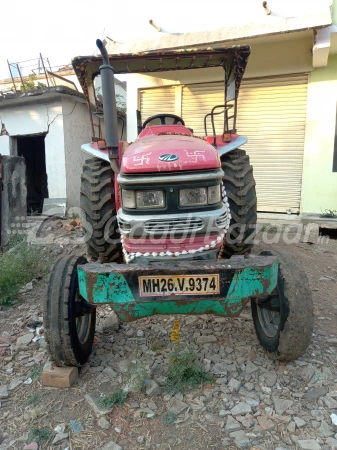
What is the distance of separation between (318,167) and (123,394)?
6163 millimetres

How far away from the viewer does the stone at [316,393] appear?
2252mm

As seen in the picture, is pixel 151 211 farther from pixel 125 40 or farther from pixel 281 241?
pixel 125 40

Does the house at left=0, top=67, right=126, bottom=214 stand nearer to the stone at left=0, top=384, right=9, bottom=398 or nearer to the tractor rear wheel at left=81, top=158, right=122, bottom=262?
the tractor rear wheel at left=81, top=158, right=122, bottom=262

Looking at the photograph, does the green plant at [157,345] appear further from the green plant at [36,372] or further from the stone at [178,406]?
the green plant at [36,372]

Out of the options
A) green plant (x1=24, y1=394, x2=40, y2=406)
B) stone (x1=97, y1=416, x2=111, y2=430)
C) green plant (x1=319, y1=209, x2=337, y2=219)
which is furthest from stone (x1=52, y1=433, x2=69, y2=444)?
green plant (x1=319, y1=209, x2=337, y2=219)

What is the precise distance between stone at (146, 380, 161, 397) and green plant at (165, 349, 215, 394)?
7 centimetres

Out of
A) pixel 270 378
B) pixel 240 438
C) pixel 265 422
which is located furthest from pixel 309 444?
pixel 270 378

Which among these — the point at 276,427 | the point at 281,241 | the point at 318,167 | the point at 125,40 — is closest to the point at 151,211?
the point at 276,427

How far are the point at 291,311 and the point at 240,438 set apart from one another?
850 millimetres

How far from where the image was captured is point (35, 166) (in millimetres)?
11945

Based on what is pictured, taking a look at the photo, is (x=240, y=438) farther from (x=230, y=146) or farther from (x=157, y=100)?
(x=157, y=100)

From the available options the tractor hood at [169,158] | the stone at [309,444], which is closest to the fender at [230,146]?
the tractor hood at [169,158]

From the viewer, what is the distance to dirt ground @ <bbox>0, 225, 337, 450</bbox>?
198 centimetres

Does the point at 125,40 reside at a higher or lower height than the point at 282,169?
higher
